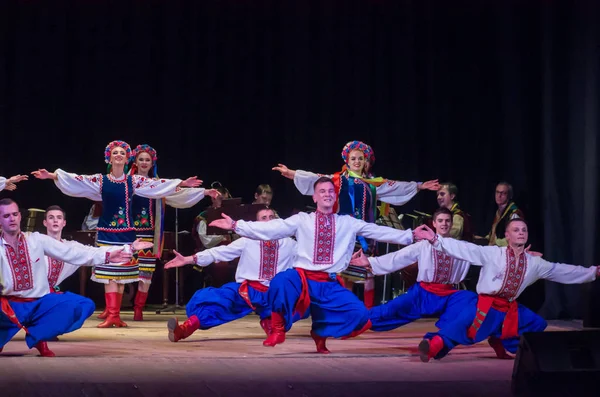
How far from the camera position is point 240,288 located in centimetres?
664

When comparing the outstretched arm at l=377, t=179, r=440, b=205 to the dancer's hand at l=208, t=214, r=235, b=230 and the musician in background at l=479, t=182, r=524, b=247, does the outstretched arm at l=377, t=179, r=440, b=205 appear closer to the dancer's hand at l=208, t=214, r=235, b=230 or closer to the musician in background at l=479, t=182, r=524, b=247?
the musician in background at l=479, t=182, r=524, b=247

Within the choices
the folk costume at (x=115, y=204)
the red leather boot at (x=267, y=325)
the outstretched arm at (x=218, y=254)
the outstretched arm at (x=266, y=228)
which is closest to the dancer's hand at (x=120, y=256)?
the outstretched arm at (x=266, y=228)

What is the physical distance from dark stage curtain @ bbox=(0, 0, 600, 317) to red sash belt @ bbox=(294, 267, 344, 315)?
374 cm

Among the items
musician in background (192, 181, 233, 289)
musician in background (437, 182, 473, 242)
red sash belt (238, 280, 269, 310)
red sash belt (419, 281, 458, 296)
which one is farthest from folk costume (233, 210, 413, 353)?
musician in background (192, 181, 233, 289)

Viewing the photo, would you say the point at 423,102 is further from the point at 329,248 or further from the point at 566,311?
the point at 329,248

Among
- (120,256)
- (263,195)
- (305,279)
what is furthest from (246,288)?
(263,195)

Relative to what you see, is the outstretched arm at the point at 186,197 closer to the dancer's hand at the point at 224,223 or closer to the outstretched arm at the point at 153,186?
the outstretched arm at the point at 153,186

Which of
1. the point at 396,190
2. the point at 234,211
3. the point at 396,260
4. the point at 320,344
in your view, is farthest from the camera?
the point at 234,211

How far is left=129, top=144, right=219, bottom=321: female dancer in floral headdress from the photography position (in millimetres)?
8023

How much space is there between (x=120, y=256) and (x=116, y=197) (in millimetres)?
2183

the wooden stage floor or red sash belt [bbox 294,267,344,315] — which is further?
red sash belt [bbox 294,267,344,315]

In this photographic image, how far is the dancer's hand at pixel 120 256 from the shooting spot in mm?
5516

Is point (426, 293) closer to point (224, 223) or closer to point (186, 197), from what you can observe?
point (224, 223)

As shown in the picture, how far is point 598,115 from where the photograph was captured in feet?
26.0
